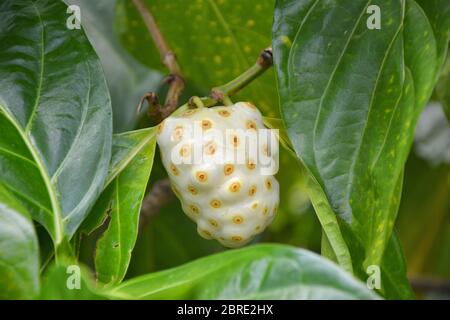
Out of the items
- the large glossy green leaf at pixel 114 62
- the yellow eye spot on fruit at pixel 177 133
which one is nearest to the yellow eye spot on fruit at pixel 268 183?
the yellow eye spot on fruit at pixel 177 133

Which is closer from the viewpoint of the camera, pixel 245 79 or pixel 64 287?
pixel 64 287

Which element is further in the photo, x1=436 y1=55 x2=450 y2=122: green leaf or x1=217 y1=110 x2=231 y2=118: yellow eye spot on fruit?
x1=436 y1=55 x2=450 y2=122: green leaf

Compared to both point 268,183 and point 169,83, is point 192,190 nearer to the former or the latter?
point 268,183

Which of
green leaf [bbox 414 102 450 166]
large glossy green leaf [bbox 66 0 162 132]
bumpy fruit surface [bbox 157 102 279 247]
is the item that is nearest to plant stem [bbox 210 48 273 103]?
bumpy fruit surface [bbox 157 102 279 247]

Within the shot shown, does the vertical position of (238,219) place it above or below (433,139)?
above

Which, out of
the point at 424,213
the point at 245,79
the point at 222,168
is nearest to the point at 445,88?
the point at 245,79

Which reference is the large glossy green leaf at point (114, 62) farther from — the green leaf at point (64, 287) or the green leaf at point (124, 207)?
the green leaf at point (64, 287)

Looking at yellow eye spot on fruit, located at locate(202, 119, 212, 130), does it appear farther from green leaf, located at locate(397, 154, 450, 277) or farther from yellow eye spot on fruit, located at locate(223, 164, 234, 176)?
green leaf, located at locate(397, 154, 450, 277)
